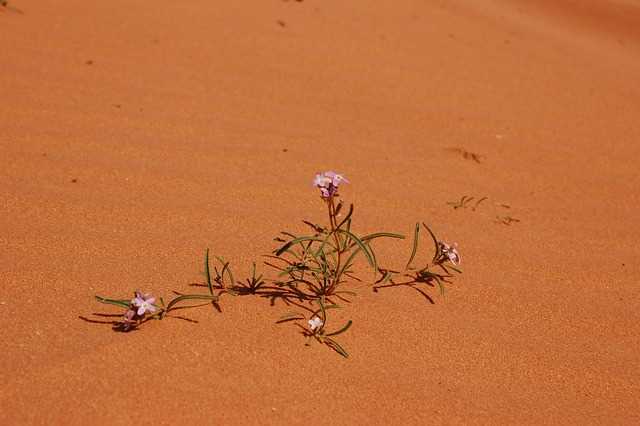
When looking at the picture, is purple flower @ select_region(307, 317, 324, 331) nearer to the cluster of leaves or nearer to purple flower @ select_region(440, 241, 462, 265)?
the cluster of leaves

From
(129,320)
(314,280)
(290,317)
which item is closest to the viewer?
(129,320)

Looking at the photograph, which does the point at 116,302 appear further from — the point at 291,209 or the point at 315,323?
the point at 291,209

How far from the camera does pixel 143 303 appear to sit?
1.57 meters

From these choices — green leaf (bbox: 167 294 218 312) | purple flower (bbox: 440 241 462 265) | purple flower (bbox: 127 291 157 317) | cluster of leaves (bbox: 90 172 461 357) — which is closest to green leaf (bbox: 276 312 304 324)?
cluster of leaves (bbox: 90 172 461 357)

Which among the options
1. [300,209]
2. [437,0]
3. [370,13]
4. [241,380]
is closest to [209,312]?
[241,380]

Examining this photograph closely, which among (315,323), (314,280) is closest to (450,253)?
(314,280)

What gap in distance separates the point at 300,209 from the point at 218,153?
1.79 ft

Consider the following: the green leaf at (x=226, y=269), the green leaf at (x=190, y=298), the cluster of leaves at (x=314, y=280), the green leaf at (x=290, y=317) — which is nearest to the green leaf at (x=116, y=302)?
the cluster of leaves at (x=314, y=280)

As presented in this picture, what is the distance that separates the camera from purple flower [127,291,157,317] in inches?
61.3

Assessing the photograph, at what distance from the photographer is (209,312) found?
5.54ft

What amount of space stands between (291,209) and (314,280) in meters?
0.52

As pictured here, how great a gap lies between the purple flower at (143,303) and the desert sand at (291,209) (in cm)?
6

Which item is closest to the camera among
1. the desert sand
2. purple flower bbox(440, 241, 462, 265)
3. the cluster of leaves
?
the desert sand

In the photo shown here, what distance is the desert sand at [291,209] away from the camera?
150cm
